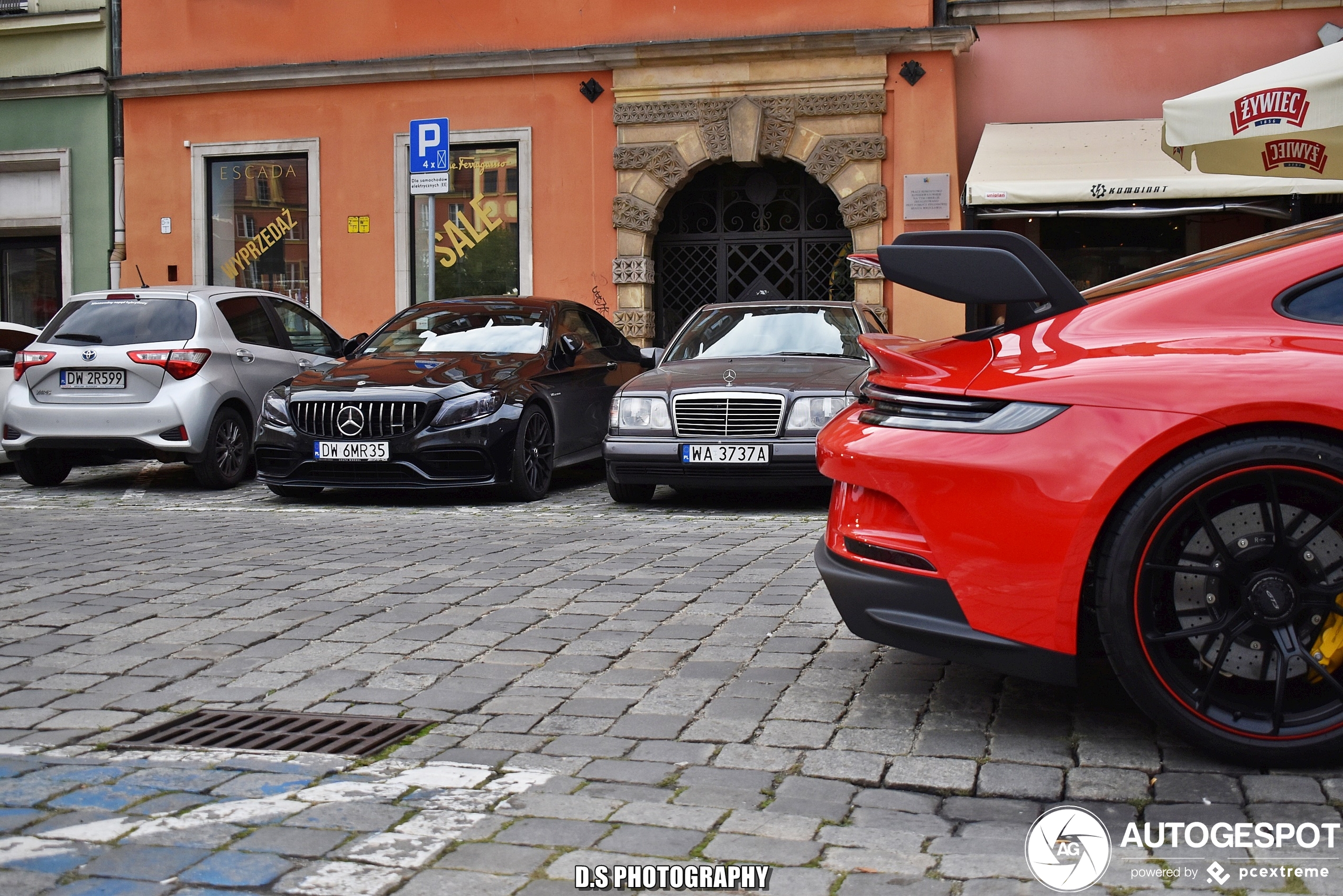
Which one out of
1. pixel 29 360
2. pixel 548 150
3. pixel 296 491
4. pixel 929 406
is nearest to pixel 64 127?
pixel 548 150

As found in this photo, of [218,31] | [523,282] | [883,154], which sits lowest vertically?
[523,282]

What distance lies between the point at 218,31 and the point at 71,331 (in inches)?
313

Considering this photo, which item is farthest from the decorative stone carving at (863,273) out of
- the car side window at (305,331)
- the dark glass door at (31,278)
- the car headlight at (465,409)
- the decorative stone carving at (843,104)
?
the dark glass door at (31,278)

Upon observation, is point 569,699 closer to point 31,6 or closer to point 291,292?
point 291,292

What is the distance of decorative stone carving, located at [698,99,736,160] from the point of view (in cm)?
1606

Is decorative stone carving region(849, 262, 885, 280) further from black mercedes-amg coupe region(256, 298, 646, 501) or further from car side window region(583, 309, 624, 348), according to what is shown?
black mercedes-amg coupe region(256, 298, 646, 501)

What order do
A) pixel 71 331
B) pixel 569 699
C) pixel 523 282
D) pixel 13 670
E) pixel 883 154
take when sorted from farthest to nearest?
pixel 523 282, pixel 883 154, pixel 71 331, pixel 13 670, pixel 569 699

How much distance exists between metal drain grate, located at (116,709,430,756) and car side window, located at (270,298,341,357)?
8.24m

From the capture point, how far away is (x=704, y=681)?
4.40m

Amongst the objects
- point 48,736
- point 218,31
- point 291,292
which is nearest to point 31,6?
point 218,31

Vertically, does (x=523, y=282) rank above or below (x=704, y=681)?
above

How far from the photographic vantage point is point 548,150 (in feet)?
55.1

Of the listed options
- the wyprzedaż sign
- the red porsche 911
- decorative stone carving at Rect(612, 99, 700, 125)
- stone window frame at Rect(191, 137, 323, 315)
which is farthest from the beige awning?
the red porsche 911

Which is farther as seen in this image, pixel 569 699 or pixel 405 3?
pixel 405 3
